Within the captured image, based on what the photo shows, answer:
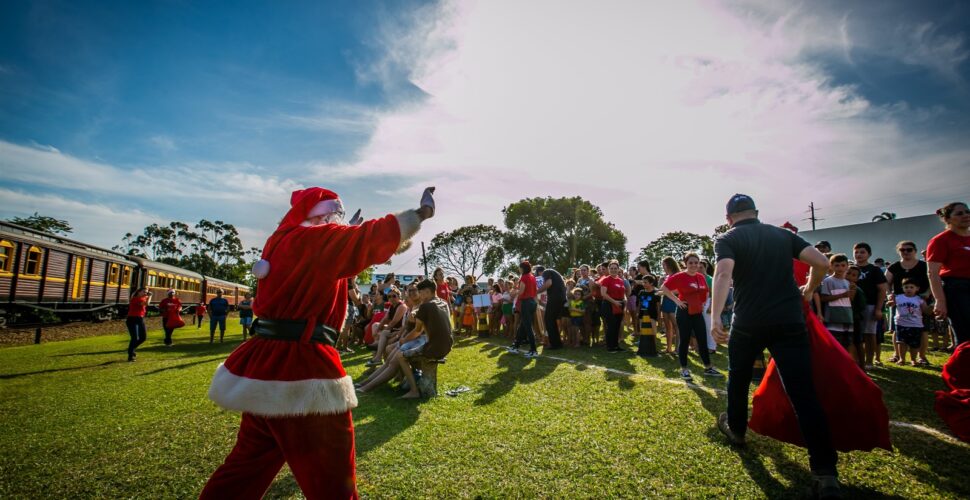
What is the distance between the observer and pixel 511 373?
22.5 feet

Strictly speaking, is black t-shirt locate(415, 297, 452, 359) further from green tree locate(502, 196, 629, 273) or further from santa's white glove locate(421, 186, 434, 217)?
green tree locate(502, 196, 629, 273)

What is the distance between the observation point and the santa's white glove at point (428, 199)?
2.17 m

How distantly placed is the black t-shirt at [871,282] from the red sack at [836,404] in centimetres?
506

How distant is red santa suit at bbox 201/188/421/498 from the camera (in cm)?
176

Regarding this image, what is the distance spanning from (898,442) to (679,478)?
85.7 inches

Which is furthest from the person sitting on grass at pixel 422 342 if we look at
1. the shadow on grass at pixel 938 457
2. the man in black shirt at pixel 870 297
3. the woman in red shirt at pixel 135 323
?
the woman in red shirt at pixel 135 323

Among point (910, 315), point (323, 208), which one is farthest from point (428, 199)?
point (910, 315)

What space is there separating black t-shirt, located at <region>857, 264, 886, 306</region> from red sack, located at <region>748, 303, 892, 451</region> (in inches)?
199

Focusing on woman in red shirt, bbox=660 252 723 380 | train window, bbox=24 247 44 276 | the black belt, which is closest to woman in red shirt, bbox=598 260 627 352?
woman in red shirt, bbox=660 252 723 380

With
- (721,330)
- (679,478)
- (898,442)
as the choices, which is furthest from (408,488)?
(898,442)

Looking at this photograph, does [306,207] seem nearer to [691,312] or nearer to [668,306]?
[691,312]

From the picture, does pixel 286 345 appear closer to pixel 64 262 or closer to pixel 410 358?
pixel 410 358

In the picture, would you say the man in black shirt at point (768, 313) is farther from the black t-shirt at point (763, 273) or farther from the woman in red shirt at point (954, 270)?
the woman in red shirt at point (954, 270)

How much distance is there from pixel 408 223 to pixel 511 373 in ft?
18.0
